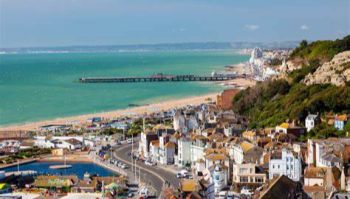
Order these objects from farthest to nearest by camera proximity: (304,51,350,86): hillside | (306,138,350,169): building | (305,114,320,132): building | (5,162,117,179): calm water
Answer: (304,51,350,86): hillside → (305,114,320,132): building → (5,162,117,179): calm water → (306,138,350,169): building

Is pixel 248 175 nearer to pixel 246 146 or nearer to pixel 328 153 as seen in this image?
pixel 328 153

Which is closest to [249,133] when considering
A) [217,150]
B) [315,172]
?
[217,150]

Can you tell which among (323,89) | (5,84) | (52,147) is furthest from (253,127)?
(5,84)

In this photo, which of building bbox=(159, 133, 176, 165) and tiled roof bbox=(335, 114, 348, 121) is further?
tiled roof bbox=(335, 114, 348, 121)

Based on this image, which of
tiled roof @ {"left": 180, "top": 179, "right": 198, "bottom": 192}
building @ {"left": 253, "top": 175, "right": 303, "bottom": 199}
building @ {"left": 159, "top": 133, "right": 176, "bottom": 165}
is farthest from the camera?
building @ {"left": 159, "top": 133, "right": 176, "bottom": 165}

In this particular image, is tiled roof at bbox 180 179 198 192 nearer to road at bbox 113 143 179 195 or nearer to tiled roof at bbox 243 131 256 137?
road at bbox 113 143 179 195

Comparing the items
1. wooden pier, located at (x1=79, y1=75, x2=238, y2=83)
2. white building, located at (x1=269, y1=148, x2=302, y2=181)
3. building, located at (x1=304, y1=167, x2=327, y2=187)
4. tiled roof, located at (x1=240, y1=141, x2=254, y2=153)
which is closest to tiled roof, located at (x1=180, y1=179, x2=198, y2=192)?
building, located at (x1=304, y1=167, x2=327, y2=187)

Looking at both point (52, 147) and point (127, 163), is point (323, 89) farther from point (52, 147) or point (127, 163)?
point (52, 147)

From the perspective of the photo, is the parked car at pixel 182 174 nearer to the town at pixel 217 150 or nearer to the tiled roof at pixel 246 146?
the town at pixel 217 150
